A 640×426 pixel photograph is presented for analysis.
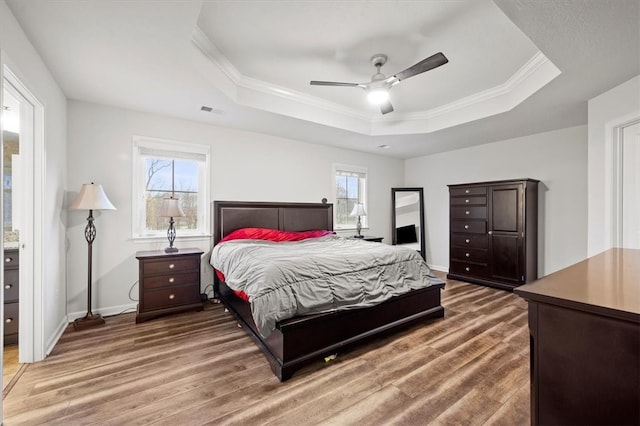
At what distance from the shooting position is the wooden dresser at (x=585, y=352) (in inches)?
28.9

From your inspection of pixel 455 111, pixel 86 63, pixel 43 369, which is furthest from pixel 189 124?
pixel 455 111

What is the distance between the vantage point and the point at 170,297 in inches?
128

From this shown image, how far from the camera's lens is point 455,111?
158 inches

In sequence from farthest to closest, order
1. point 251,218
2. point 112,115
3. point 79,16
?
point 251,218 → point 112,115 → point 79,16

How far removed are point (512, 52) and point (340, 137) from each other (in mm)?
2449

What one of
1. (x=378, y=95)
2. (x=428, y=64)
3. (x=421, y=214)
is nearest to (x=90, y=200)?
(x=378, y=95)

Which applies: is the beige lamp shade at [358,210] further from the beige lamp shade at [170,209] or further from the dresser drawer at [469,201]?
the beige lamp shade at [170,209]

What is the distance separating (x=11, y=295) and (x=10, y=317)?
0.20m

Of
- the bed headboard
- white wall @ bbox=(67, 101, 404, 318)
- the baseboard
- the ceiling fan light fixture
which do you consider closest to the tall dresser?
the bed headboard

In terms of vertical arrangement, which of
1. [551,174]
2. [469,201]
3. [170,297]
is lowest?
[170,297]

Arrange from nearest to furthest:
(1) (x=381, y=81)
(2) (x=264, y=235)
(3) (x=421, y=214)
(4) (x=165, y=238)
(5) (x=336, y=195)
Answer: (1) (x=381, y=81)
(4) (x=165, y=238)
(2) (x=264, y=235)
(5) (x=336, y=195)
(3) (x=421, y=214)

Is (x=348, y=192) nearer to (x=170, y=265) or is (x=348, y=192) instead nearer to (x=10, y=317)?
(x=170, y=265)

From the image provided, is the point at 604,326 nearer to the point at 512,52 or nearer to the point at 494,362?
the point at 494,362

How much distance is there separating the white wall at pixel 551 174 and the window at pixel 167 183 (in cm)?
466
